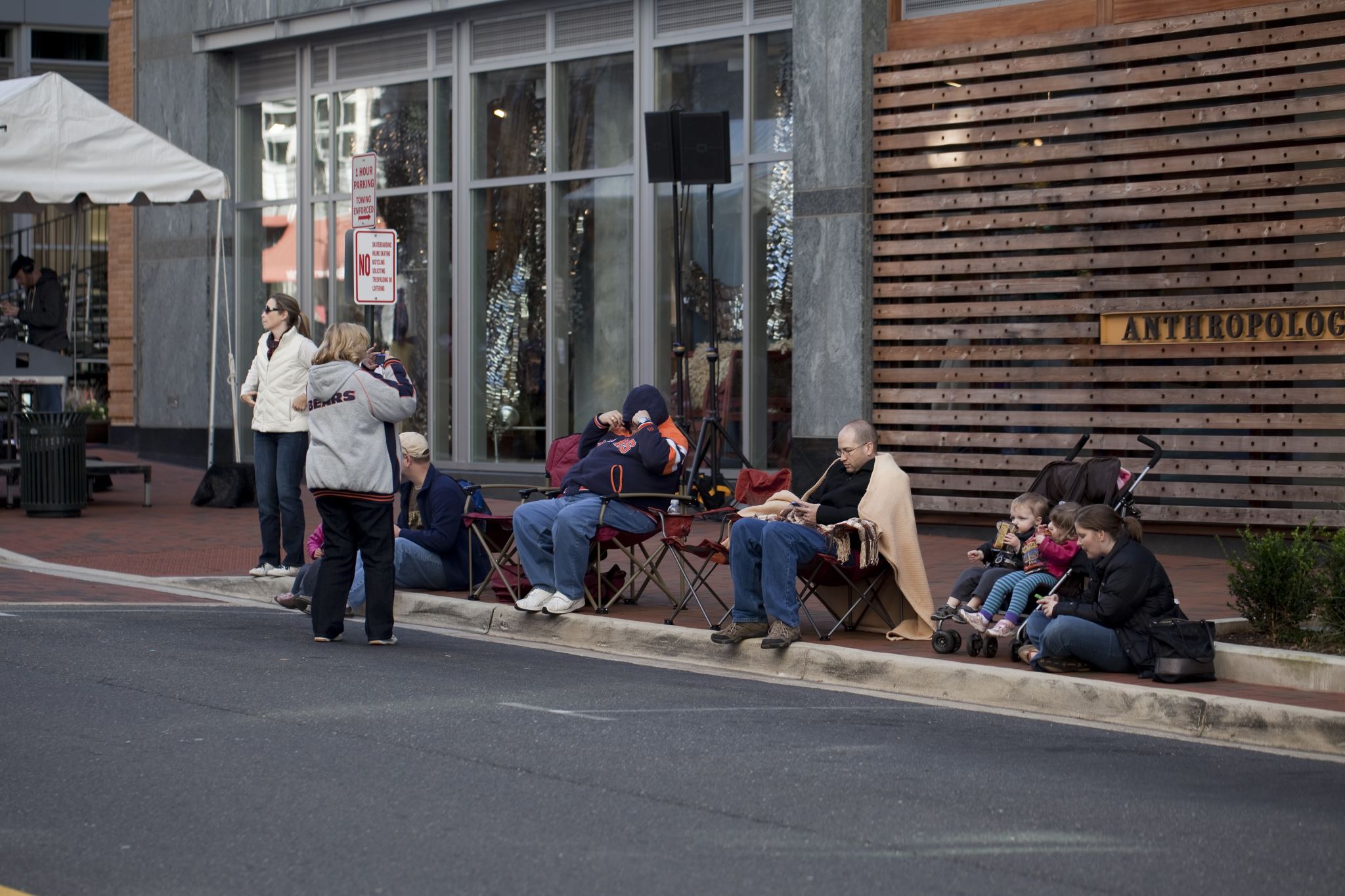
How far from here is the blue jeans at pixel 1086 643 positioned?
8469 mm

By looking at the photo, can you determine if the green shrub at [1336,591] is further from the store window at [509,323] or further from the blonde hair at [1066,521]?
the store window at [509,323]

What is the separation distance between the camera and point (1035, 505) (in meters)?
9.82

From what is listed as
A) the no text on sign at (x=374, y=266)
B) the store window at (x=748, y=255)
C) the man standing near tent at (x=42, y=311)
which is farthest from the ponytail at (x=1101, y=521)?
the man standing near tent at (x=42, y=311)

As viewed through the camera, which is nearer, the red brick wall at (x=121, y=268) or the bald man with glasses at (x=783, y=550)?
the bald man with glasses at (x=783, y=550)

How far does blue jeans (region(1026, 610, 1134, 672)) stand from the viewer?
27.8 feet

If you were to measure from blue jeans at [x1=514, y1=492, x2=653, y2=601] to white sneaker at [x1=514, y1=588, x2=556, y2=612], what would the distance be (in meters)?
0.06

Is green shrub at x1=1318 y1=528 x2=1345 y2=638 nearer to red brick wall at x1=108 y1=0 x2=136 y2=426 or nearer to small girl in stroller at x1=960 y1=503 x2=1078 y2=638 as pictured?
small girl in stroller at x1=960 y1=503 x2=1078 y2=638

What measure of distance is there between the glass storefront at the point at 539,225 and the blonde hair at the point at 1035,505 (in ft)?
19.7

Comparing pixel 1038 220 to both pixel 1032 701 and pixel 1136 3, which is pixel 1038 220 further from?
pixel 1032 701

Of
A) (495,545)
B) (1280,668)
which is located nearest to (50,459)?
(495,545)

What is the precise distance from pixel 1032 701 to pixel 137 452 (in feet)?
58.2

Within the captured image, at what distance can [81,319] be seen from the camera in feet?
92.0

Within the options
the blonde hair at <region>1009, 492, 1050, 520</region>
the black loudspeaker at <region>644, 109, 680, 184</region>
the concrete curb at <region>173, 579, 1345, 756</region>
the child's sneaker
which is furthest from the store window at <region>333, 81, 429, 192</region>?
the child's sneaker

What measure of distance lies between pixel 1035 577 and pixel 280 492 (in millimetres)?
5327
